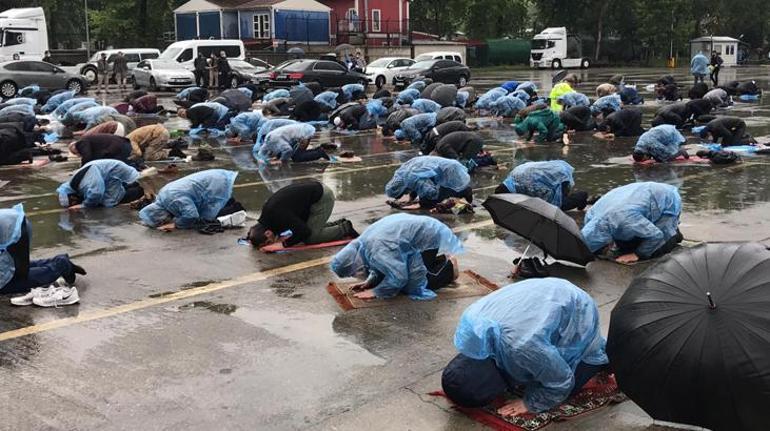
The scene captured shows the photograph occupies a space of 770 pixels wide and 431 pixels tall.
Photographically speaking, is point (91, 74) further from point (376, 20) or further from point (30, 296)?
point (30, 296)

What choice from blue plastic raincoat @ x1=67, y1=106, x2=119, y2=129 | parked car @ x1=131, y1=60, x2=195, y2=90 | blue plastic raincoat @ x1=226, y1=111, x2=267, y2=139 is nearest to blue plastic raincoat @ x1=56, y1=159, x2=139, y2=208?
blue plastic raincoat @ x1=67, y1=106, x2=119, y2=129

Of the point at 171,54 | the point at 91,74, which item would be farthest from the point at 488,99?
the point at 91,74

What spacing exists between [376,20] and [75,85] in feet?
84.7

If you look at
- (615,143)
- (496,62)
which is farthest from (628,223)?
(496,62)

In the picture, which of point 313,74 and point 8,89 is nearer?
point 8,89

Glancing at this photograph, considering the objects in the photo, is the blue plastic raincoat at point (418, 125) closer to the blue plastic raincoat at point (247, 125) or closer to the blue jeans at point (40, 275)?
the blue plastic raincoat at point (247, 125)

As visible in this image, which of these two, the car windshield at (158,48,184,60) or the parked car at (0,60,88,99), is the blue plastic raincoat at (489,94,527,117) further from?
the car windshield at (158,48,184,60)

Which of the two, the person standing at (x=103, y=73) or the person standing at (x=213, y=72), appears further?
the person standing at (x=103, y=73)

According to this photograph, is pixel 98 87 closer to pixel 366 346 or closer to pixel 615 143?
pixel 615 143

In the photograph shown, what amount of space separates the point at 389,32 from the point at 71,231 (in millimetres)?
43411

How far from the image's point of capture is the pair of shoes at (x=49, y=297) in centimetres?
671

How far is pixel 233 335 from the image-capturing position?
6027 mm

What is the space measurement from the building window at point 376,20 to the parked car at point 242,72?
1914 centimetres

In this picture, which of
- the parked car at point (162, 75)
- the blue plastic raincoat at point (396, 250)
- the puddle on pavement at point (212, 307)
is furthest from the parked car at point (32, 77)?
the blue plastic raincoat at point (396, 250)
